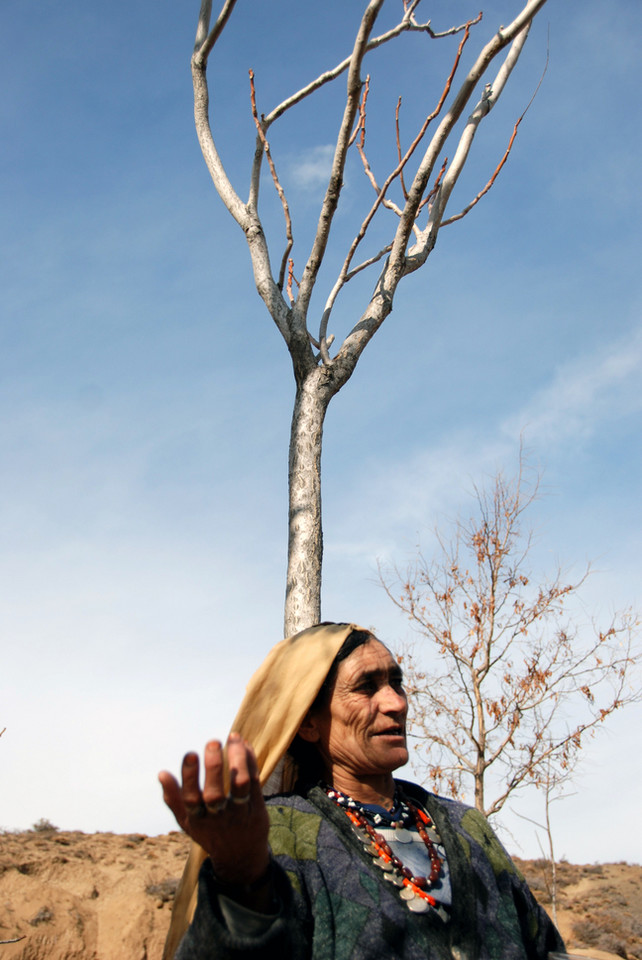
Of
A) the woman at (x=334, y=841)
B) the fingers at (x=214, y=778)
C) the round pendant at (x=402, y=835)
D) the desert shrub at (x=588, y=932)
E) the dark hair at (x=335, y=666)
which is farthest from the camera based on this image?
the desert shrub at (x=588, y=932)

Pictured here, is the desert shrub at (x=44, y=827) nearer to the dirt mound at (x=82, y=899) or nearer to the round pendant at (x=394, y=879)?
the dirt mound at (x=82, y=899)

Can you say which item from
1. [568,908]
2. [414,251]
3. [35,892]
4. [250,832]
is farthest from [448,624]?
[250,832]

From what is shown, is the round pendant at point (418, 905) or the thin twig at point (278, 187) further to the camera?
the thin twig at point (278, 187)

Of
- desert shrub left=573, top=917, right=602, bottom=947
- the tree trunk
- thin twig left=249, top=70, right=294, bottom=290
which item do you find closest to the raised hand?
the tree trunk

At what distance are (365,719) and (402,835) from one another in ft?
1.03

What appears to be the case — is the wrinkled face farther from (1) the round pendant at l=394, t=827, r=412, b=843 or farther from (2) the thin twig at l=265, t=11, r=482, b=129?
(2) the thin twig at l=265, t=11, r=482, b=129

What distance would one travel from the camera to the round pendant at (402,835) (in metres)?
2.04

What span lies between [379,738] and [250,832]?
0.85 meters

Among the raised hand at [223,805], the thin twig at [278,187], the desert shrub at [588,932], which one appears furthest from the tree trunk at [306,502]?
the desert shrub at [588,932]

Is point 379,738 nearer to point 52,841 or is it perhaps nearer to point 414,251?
point 414,251

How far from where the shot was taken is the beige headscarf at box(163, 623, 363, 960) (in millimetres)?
1914

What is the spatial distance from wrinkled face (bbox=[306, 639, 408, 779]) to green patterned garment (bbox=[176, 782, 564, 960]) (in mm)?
145

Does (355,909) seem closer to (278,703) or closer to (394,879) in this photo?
(394,879)

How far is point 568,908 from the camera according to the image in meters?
11.7
